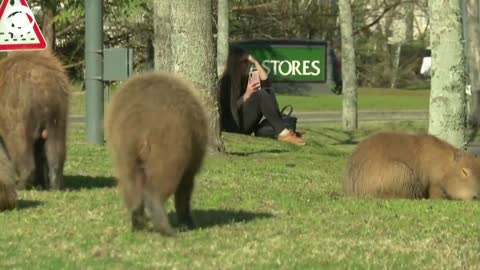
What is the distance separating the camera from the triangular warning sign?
13.7 m

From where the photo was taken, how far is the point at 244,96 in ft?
59.4

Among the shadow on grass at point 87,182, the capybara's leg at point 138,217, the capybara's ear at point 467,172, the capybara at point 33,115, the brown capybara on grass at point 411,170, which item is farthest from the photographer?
the shadow on grass at point 87,182

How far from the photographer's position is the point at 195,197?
10.2 m

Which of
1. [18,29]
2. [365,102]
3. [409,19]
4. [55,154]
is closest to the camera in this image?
[55,154]

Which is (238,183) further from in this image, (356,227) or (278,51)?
(278,51)

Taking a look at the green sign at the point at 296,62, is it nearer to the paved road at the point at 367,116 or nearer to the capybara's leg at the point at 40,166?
the paved road at the point at 367,116

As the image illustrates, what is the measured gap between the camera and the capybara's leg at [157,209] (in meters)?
7.51

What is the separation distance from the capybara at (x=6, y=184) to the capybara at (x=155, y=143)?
51.4 inches

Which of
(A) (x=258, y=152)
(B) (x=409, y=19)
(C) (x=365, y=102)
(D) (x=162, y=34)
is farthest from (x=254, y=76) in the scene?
(B) (x=409, y=19)

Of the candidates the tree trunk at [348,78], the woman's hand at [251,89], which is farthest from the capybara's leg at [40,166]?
the tree trunk at [348,78]

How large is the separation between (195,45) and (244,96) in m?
A: 4.31

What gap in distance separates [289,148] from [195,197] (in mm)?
7494

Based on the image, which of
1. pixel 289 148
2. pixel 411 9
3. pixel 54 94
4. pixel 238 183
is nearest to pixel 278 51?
pixel 289 148

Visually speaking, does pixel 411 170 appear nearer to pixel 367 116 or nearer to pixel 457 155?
pixel 457 155
